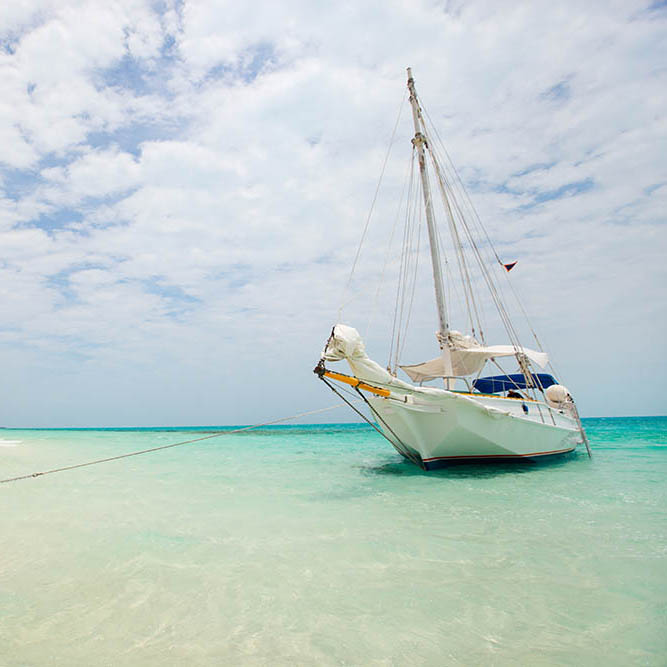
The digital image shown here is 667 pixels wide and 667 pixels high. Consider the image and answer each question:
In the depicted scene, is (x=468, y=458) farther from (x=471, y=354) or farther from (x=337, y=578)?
(x=337, y=578)

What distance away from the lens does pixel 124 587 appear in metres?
4.67

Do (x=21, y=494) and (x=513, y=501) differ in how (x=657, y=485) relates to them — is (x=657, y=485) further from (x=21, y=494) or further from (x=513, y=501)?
(x=21, y=494)

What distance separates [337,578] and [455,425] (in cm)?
806

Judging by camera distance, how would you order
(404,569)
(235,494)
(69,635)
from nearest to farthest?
(69,635) → (404,569) → (235,494)

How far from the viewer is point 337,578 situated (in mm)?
4836

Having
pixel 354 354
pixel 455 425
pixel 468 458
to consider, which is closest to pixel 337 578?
pixel 354 354

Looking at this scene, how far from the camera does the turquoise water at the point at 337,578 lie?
3438mm

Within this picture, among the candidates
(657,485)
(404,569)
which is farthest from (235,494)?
(657,485)

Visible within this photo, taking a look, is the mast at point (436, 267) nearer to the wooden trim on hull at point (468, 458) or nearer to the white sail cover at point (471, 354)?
the white sail cover at point (471, 354)

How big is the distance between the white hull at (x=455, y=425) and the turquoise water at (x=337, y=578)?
8.07 feet

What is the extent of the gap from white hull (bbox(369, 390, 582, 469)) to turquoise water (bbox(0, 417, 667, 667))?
2461mm

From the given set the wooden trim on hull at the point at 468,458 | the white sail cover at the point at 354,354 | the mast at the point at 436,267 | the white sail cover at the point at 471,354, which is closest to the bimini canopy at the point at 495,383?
the white sail cover at the point at 471,354

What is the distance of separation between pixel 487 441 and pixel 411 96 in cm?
1451

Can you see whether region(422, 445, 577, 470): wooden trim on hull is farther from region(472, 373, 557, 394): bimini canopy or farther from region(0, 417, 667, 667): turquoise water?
region(472, 373, 557, 394): bimini canopy
